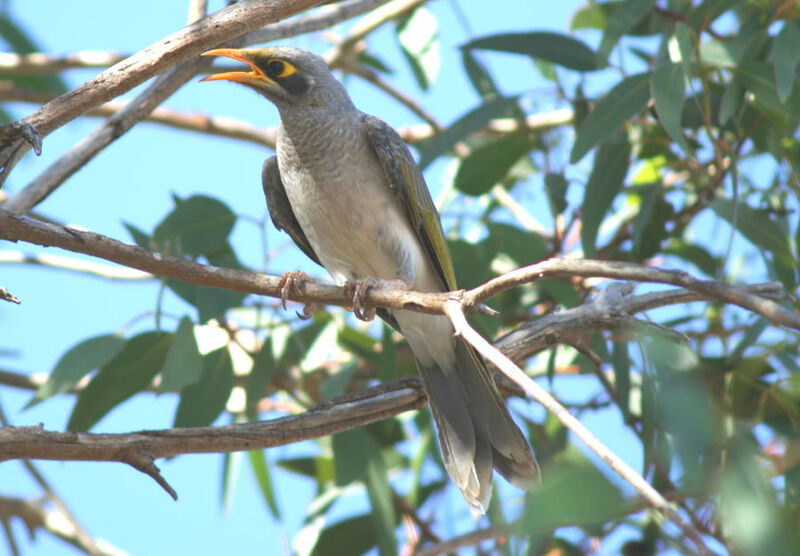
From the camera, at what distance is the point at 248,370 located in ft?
13.6

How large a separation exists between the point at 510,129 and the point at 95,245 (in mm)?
3262

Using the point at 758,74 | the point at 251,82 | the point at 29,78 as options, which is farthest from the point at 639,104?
the point at 29,78

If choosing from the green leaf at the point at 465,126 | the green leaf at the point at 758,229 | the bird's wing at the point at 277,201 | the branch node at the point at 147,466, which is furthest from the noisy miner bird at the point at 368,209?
the branch node at the point at 147,466

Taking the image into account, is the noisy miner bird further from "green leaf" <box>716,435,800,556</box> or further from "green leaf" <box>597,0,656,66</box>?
"green leaf" <box>716,435,800,556</box>

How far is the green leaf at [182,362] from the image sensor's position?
3002 mm

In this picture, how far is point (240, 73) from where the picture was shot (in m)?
3.57

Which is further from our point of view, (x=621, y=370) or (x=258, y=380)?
(x=258, y=380)

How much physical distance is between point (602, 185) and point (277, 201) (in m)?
1.41

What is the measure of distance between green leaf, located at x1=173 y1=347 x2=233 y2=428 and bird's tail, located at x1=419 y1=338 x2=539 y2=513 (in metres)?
0.79

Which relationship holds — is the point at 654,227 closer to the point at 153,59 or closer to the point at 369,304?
the point at 369,304

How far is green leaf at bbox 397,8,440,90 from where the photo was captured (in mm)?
4402

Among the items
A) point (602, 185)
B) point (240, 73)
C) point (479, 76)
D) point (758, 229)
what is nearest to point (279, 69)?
point (240, 73)

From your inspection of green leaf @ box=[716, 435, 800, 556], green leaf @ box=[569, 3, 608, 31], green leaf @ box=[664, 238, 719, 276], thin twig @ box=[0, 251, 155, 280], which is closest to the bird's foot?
green leaf @ box=[716, 435, 800, 556]

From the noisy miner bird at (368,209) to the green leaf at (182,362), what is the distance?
692mm
